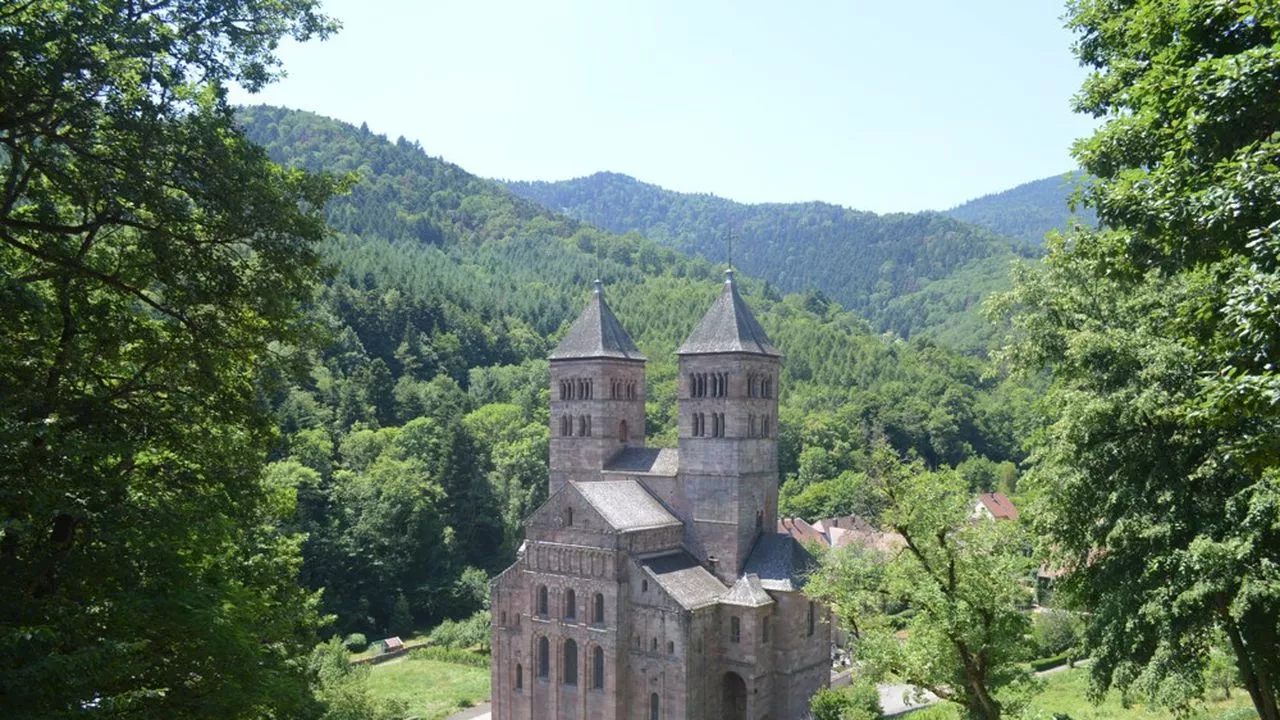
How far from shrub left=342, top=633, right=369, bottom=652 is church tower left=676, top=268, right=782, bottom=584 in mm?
28741

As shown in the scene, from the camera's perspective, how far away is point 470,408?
102 metres

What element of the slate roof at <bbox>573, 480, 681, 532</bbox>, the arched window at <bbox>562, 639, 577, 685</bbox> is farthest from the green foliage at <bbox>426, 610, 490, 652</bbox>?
the slate roof at <bbox>573, 480, 681, 532</bbox>

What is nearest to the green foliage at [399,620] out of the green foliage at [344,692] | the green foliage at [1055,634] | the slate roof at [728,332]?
the green foliage at [344,692]

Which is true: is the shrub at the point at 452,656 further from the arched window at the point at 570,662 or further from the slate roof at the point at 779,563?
the slate roof at the point at 779,563

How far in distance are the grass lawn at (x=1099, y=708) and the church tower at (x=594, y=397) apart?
18.8 meters

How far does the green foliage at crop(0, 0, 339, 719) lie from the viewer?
1261 cm

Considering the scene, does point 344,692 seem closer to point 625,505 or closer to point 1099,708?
point 625,505

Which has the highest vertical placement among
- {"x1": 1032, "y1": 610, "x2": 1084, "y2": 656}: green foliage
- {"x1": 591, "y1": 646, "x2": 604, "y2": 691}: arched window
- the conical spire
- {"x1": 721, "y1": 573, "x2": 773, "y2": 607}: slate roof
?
the conical spire

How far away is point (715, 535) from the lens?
142 feet

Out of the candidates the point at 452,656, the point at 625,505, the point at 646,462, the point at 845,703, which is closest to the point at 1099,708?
the point at 845,703

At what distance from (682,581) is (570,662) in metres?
6.45

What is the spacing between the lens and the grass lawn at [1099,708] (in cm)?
3111

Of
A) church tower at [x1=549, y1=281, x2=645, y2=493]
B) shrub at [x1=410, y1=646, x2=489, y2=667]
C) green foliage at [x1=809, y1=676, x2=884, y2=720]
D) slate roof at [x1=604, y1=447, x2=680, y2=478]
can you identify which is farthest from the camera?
shrub at [x1=410, y1=646, x2=489, y2=667]

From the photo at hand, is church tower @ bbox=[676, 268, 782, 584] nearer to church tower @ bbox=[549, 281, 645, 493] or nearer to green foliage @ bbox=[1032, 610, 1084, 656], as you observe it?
church tower @ bbox=[549, 281, 645, 493]
